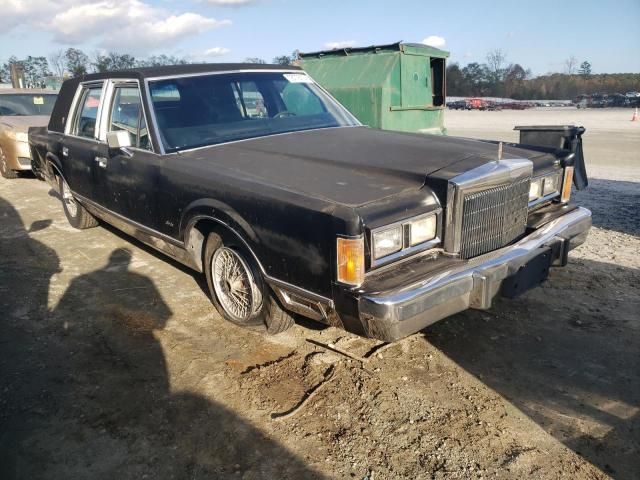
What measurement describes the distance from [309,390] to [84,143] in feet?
11.6

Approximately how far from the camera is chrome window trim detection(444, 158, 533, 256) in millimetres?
2857

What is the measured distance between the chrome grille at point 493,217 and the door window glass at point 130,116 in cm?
247

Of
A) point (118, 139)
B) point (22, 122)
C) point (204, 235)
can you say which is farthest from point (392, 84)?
point (204, 235)

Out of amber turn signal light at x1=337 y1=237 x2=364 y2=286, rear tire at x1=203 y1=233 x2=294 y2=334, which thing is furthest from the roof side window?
amber turn signal light at x1=337 y1=237 x2=364 y2=286

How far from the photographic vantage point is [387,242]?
2701 mm

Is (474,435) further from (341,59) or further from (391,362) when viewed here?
(341,59)

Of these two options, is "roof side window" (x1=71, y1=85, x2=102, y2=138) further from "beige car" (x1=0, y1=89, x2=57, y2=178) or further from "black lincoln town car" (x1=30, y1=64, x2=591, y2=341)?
"beige car" (x1=0, y1=89, x2=57, y2=178)

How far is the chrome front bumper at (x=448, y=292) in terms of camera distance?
251cm

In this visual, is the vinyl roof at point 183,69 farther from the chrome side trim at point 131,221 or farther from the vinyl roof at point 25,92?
the vinyl roof at point 25,92

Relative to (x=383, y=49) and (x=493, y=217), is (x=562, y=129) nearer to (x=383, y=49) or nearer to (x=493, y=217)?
(x=493, y=217)

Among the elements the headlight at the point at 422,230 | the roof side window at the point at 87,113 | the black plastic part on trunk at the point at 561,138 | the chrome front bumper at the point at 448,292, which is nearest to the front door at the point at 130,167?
the roof side window at the point at 87,113

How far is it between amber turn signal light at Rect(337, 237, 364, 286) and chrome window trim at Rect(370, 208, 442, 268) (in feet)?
0.31

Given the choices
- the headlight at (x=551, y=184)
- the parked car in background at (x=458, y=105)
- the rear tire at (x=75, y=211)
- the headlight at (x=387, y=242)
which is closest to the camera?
the headlight at (x=387, y=242)

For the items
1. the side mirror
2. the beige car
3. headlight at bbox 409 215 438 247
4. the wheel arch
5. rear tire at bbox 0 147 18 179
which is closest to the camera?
headlight at bbox 409 215 438 247
